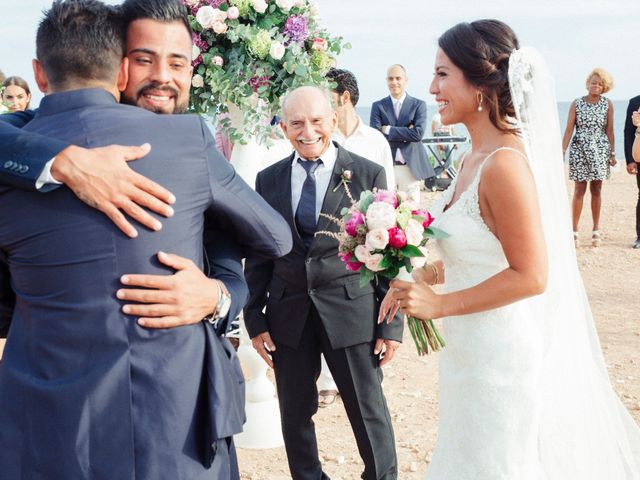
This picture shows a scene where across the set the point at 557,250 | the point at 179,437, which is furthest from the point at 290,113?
the point at 179,437

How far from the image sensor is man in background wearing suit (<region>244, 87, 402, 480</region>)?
4.01 m

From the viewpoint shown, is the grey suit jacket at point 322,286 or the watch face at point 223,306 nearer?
the watch face at point 223,306

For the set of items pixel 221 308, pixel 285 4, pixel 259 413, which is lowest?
pixel 259 413

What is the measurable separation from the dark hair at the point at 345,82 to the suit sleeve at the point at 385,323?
2.63 metres

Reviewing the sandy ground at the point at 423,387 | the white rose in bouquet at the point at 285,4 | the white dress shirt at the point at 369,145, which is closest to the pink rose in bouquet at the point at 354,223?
the white rose in bouquet at the point at 285,4

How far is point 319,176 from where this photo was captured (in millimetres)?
4156

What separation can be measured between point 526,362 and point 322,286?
1.27 m

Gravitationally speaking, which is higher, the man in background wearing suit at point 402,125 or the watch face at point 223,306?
the man in background wearing suit at point 402,125

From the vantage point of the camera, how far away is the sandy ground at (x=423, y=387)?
197 inches

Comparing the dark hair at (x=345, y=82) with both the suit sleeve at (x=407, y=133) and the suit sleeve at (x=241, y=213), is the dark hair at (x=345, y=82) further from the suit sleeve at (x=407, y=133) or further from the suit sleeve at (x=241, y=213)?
the suit sleeve at (x=407, y=133)

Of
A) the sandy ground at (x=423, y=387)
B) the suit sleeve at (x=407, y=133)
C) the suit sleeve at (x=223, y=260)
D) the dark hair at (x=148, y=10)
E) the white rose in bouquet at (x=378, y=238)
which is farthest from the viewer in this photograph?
the suit sleeve at (x=407, y=133)

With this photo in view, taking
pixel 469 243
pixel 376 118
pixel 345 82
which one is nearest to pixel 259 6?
pixel 469 243

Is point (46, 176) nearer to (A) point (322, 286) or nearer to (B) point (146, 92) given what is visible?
(B) point (146, 92)

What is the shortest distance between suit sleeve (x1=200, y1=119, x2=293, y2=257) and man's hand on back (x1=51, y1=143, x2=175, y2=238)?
19 cm
